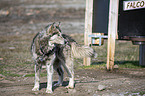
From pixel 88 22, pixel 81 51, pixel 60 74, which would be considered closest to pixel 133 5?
pixel 88 22

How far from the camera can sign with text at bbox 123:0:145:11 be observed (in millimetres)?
8508

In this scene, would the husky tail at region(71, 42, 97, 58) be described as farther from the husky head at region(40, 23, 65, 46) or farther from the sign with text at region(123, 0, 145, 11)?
the sign with text at region(123, 0, 145, 11)

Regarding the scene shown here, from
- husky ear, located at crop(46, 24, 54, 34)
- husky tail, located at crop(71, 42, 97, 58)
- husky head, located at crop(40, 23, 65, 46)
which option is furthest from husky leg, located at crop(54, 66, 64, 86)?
husky ear, located at crop(46, 24, 54, 34)

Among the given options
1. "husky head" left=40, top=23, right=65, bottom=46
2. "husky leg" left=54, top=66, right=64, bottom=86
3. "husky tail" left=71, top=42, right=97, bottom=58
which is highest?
"husky head" left=40, top=23, right=65, bottom=46

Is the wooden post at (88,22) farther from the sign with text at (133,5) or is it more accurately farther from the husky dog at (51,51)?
the husky dog at (51,51)

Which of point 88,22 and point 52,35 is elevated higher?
point 88,22

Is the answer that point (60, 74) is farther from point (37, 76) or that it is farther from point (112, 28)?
point (112, 28)

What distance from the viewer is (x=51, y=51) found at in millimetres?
5805

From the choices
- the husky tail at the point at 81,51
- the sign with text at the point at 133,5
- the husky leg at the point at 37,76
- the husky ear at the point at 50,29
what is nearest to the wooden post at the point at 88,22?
the sign with text at the point at 133,5

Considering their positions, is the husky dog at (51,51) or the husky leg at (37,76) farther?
the husky leg at (37,76)

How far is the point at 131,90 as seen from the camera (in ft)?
20.1

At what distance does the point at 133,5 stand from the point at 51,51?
419cm

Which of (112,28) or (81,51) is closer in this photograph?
(81,51)

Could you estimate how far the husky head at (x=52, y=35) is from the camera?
5.55m
